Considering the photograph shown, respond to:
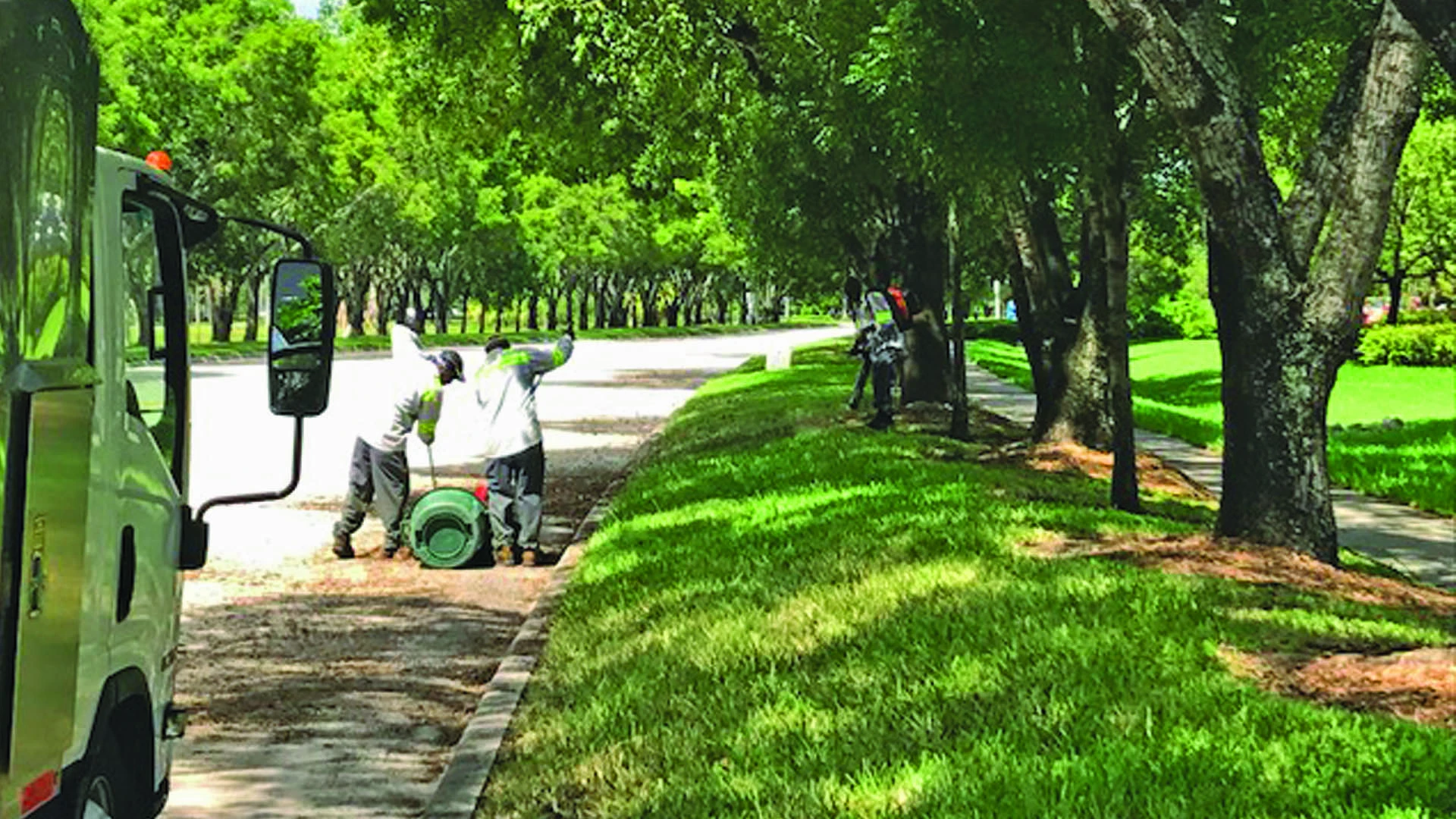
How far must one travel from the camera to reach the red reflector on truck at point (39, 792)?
3.26m

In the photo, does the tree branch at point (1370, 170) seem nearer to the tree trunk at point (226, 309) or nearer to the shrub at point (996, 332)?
the tree trunk at point (226, 309)

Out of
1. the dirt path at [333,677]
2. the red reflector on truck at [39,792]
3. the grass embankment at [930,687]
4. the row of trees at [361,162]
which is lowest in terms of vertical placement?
the dirt path at [333,677]

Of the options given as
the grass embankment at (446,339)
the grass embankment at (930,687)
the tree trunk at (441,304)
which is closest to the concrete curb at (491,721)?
the grass embankment at (930,687)

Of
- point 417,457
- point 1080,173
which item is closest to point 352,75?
point 417,457

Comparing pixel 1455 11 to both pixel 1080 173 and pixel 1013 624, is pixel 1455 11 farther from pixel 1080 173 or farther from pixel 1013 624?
pixel 1080 173

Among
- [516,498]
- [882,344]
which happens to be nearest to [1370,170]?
[516,498]

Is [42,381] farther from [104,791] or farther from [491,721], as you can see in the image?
[491,721]

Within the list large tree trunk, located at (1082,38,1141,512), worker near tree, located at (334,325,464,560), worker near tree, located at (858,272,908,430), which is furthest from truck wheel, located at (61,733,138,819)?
worker near tree, located at (858,272,908,430)

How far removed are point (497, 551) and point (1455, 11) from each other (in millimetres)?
8312

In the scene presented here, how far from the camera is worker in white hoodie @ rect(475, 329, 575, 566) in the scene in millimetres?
13141

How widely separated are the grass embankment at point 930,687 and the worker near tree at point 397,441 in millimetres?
1512

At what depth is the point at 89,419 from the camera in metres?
3.73

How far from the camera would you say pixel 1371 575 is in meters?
11.7

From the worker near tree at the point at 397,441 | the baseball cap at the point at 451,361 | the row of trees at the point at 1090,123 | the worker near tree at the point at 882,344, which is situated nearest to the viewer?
the row of trees at the point at 1090,123
